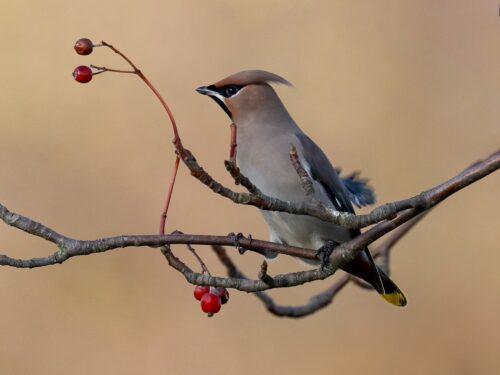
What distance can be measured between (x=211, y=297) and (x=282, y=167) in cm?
80

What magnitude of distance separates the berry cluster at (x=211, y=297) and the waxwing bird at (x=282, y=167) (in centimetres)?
54

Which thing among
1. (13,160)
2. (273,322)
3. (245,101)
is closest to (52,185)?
(13,160)

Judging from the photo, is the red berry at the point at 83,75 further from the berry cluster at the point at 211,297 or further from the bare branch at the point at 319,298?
the bare branch at the point at 319,298

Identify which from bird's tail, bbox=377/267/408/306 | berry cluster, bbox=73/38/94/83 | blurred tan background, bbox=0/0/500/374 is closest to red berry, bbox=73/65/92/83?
berry cluster, bbox=73/38/94/83

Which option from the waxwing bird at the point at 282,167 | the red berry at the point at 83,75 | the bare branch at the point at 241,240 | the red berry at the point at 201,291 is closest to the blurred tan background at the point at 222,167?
the waxwing bird at the point at 282,167

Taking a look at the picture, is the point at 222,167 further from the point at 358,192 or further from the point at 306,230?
the point at 306,230

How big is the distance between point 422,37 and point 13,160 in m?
1.91

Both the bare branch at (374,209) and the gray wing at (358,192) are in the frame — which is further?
the gray wing at (358,192)

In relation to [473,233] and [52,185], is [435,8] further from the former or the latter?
[52,185]

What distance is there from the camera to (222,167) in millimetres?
4492

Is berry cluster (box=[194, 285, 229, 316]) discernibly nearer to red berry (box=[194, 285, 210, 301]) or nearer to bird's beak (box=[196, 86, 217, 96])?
red berry (box=[194, 285, 210, 301])

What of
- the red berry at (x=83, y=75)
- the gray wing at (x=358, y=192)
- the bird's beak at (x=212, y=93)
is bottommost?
the gray wing at (x=358, y=192)

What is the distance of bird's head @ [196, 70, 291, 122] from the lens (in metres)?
3.34

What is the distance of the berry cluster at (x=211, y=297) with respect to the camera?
2.51 metres
